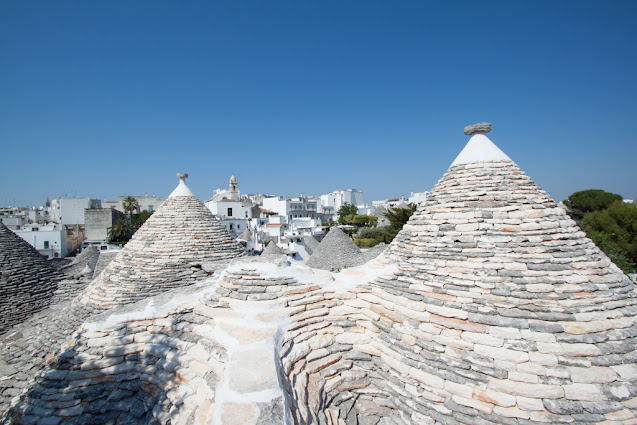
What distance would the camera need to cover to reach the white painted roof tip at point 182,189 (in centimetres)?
768

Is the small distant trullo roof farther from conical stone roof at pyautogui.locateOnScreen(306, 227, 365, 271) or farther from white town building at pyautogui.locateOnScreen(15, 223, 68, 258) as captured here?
white town building at pyautogui.locateOnScreen(15, 223, 68, 258)

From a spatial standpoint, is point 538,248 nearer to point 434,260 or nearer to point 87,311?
point 434,260

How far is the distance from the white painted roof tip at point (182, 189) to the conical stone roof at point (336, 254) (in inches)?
269

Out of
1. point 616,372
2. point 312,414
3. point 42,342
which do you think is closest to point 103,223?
point 42,342

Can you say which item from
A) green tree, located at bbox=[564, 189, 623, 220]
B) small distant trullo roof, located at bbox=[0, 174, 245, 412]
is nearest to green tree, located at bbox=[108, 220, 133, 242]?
small distant trullo roof, located at bbox=[0, 174, 245, 412]

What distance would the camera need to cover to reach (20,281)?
280 inches

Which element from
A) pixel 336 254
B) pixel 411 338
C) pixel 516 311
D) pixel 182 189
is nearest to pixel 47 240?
pixel 182 189

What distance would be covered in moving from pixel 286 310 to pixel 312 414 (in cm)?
132

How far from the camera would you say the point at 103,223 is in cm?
3781

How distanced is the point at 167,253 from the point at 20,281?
4.17m

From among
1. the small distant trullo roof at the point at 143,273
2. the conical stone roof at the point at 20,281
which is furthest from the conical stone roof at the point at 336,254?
the conical stone roof at the point at 20,281

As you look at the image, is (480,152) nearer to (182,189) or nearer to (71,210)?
(182,189)

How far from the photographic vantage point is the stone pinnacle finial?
447 cm

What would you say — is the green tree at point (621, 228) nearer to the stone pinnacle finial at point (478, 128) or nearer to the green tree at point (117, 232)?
the stone pinnacle finial at point (478, 128)
